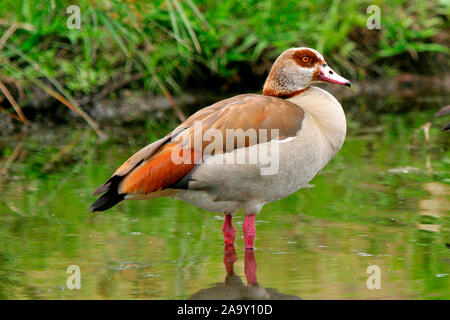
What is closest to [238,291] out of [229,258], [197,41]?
[229,258]

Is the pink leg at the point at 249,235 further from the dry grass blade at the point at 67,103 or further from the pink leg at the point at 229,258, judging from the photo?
the dry grass blade at the point at 67,103

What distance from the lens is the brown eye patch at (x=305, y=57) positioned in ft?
18.8

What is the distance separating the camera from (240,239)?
223 inches

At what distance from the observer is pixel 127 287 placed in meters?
4.62

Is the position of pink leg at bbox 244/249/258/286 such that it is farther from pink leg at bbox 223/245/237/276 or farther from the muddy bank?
the muddy bank

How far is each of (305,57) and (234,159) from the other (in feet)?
3.40

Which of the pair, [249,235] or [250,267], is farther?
[249,235]

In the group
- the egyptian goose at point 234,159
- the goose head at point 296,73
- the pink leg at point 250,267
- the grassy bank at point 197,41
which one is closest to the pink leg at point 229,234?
the egyptian goose at point 234,159

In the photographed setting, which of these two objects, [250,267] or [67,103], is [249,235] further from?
[67,103]

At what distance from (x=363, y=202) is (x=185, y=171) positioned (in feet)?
5.89

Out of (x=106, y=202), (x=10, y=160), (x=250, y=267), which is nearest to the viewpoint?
(x=250, y=267)

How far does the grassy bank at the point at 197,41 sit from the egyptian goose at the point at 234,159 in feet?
10.8

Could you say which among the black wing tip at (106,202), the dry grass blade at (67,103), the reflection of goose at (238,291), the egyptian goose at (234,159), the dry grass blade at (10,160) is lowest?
the reflection of goose at (238,291)

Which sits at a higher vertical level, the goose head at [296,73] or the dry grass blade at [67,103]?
the dry grass blade at [67,103]
